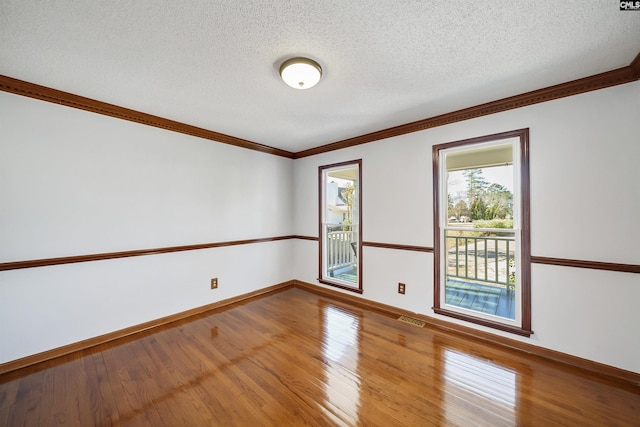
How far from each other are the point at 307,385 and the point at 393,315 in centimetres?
160

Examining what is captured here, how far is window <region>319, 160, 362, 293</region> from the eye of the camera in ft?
12.1

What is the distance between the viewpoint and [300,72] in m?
1.84

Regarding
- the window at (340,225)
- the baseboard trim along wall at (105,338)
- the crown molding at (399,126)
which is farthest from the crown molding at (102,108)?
the baseboard trim along wall at (105,338)

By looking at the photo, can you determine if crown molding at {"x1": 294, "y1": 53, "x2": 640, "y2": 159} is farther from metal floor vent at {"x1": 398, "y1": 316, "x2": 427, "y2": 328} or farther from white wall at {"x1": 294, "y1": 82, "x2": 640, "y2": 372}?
metal floor vent at {"x1": 398, "y1": 316, "x2": 427, "y2": 328}

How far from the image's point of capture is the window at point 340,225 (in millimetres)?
3684

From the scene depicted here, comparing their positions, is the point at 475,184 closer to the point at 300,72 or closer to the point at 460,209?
the point at 460,209

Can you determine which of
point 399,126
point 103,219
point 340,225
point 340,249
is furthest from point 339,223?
point 103,219

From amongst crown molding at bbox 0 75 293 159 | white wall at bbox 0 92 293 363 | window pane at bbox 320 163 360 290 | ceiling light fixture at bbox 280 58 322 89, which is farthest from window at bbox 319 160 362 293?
ceiling light fixture at bbox 280 58 322 89

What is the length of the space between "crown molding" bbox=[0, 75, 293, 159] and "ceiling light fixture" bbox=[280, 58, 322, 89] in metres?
1.76

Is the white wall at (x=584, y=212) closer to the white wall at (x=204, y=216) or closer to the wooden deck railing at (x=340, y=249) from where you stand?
the white wall at (x=204, y=216)

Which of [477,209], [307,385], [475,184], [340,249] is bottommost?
[307,385]

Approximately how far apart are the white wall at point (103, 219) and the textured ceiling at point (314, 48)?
45 cm

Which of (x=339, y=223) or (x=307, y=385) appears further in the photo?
(x=339, y=223)

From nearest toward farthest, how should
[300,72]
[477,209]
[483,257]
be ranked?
[300,72], [477,209], [483,257]
